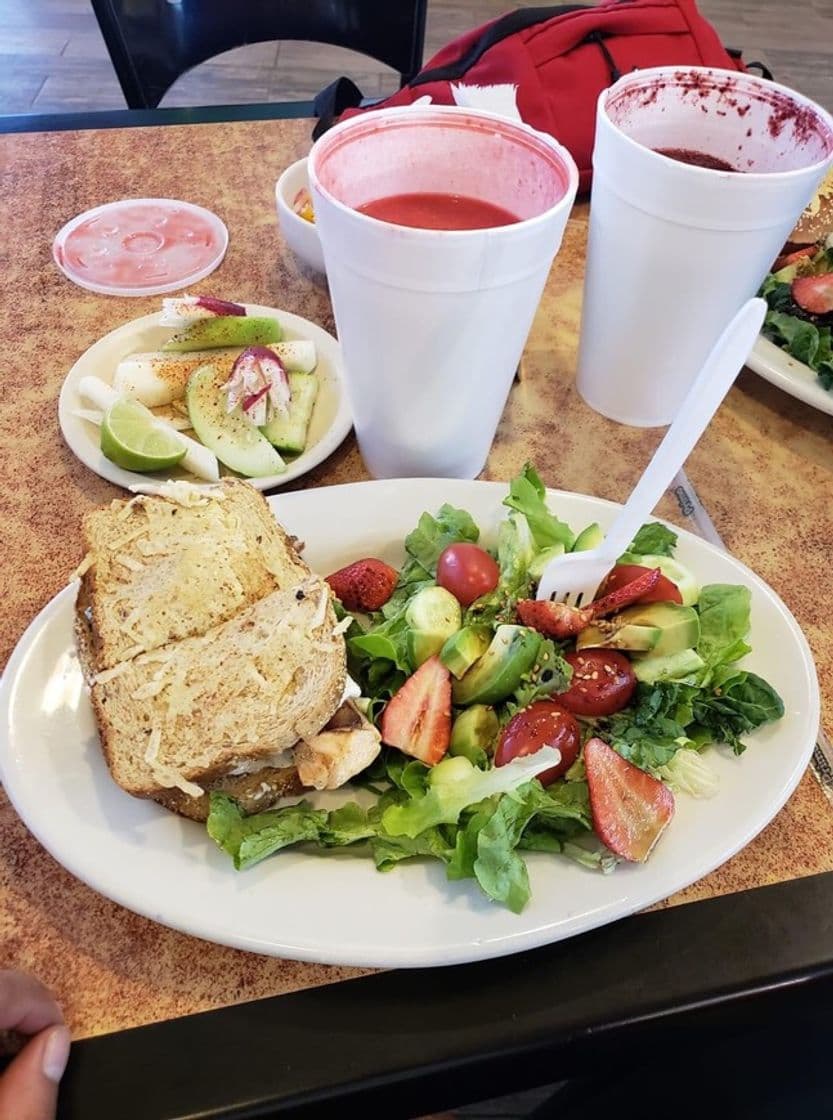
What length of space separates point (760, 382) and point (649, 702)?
25.7 inches

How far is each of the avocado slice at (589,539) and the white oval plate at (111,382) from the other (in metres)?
0.32

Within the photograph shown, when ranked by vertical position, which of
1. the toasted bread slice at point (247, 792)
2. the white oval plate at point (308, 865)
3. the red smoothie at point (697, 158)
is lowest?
the toasted bread slice at point (247, 792)

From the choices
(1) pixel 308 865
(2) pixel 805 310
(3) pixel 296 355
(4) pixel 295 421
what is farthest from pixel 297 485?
(2) pixel 805 310

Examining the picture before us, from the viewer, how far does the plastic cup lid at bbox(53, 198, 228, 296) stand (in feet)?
4.11

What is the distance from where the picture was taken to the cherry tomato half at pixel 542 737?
698 mm

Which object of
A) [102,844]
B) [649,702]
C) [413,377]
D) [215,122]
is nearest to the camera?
[102,844]

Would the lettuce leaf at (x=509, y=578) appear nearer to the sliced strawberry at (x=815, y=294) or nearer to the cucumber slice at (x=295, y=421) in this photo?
the cucumber slice at (x=295, y=421)

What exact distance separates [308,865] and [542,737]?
212 millimetres

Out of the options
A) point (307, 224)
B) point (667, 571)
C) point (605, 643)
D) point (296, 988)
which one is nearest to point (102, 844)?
point (296, 988)

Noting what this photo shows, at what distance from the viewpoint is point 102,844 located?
63 centimetres

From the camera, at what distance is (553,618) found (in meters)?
0.77

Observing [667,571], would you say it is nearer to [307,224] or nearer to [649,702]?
[649,702]

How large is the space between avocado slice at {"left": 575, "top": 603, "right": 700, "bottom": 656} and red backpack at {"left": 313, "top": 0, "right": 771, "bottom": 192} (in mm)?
857

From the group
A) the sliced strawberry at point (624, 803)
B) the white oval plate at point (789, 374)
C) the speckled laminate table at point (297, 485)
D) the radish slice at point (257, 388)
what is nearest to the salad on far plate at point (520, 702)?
the sliced strawberry at point (624, 803)
